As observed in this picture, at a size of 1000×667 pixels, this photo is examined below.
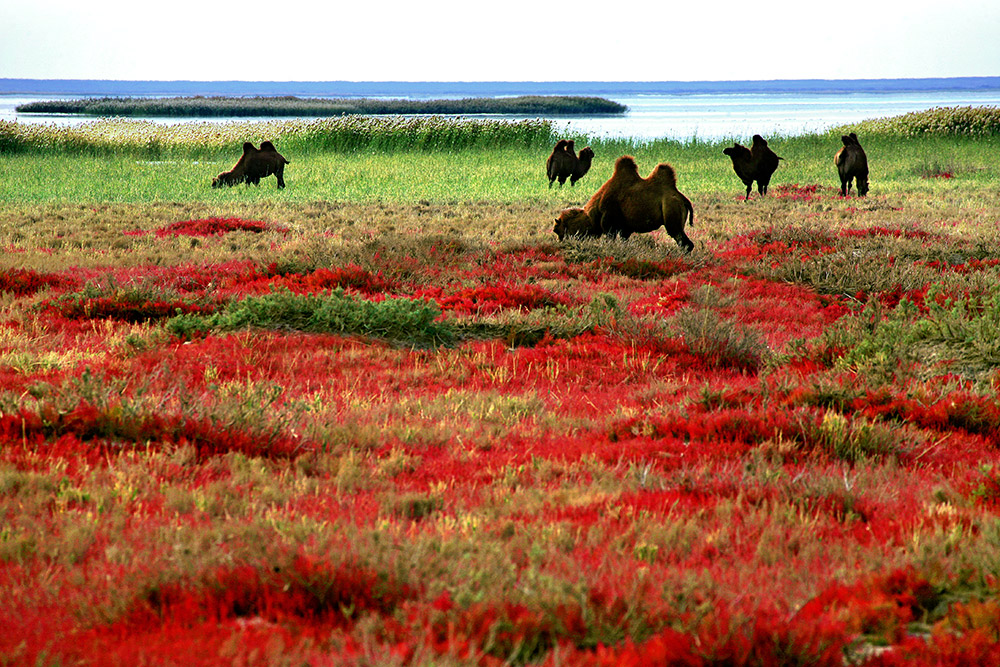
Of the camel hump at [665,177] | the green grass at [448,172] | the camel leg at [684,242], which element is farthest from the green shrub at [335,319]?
the green grass at [448,172]

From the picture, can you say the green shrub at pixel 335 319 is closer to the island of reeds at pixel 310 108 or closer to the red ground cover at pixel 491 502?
the red ground cover at pixel 491 502

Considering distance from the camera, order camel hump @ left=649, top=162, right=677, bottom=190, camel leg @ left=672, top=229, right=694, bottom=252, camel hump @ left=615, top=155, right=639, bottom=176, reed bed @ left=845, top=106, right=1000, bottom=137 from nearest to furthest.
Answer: camel hump @ left=649, top=162, right=677, bottom=190 → camel hump @ left=615, top=155, right=639, bottom=176 → camel leg @ left=672, top=229, right=694, bottom=252 → reed bed @ left=845, top=106, right=1000, bottom=137

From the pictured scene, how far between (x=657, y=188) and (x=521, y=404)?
7.61 m

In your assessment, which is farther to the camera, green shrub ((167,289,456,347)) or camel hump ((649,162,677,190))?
camel hump ((649,162,677,190))

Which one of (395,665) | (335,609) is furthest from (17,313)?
(395,665)

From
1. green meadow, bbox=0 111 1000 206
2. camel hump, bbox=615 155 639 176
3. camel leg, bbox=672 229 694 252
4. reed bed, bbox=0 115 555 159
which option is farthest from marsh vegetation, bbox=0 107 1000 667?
reed bed, bbox=0 115 555 159

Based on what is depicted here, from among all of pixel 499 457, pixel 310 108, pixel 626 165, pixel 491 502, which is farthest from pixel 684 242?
pixel 310 108

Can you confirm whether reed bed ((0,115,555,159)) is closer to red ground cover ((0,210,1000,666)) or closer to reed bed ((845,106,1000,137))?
reed bed ((845,106,1000,137))

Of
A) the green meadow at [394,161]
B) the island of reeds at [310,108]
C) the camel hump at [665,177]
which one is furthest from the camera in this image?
the island of reeds at [310,108]

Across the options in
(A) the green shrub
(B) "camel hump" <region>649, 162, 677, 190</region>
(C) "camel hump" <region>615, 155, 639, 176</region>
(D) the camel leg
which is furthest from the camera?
(D) the camel leg

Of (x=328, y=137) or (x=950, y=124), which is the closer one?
(x=328, y=137)

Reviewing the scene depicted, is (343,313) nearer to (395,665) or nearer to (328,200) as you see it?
(395,665)

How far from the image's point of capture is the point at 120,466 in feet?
14.6

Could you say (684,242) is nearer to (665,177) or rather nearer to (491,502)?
(665,177)
